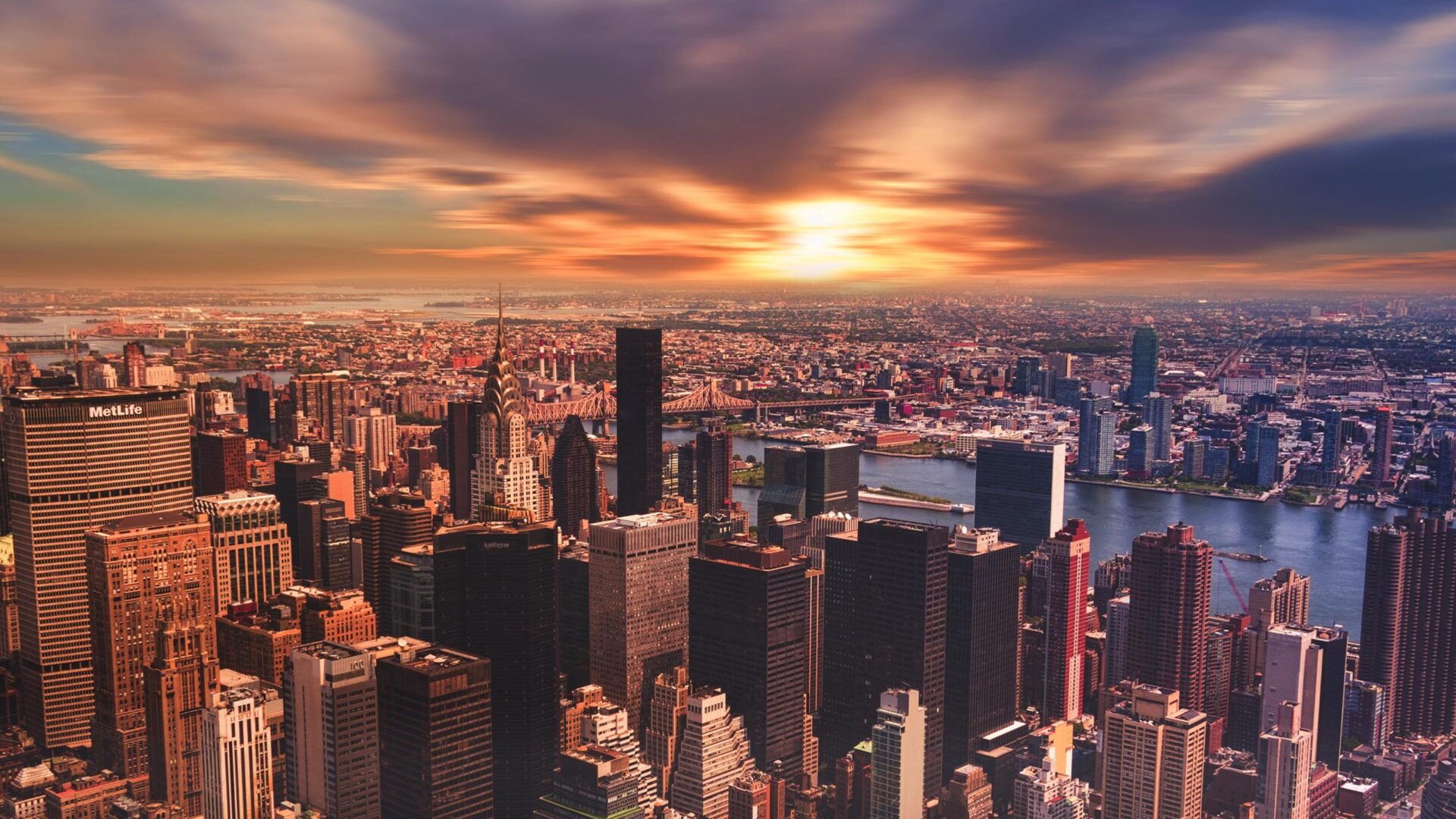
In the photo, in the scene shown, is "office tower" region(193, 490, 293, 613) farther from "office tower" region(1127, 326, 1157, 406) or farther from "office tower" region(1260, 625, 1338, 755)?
"office tower" region(1127, 326, 1157, 406)

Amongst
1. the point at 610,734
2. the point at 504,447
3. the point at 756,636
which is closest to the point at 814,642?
the point at 756,636

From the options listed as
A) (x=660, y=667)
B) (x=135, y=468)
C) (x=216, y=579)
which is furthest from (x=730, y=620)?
(x=135, y=468)

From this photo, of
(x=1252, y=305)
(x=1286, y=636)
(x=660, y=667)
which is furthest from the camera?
(x=1252, y=305)

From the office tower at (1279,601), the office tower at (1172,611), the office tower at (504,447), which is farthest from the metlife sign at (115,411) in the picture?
the office tower at (1279,601)

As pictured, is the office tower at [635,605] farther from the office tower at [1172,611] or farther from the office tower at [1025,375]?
the office tower at [1025,375]

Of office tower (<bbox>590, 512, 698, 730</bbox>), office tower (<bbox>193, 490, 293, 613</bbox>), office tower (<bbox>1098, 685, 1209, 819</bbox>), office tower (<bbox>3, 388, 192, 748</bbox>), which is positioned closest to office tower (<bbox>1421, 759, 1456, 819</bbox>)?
office tower (<bbox>1098, 685, 1209, 819</bbox>)

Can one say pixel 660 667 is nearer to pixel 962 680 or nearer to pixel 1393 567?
pixel 962 680
